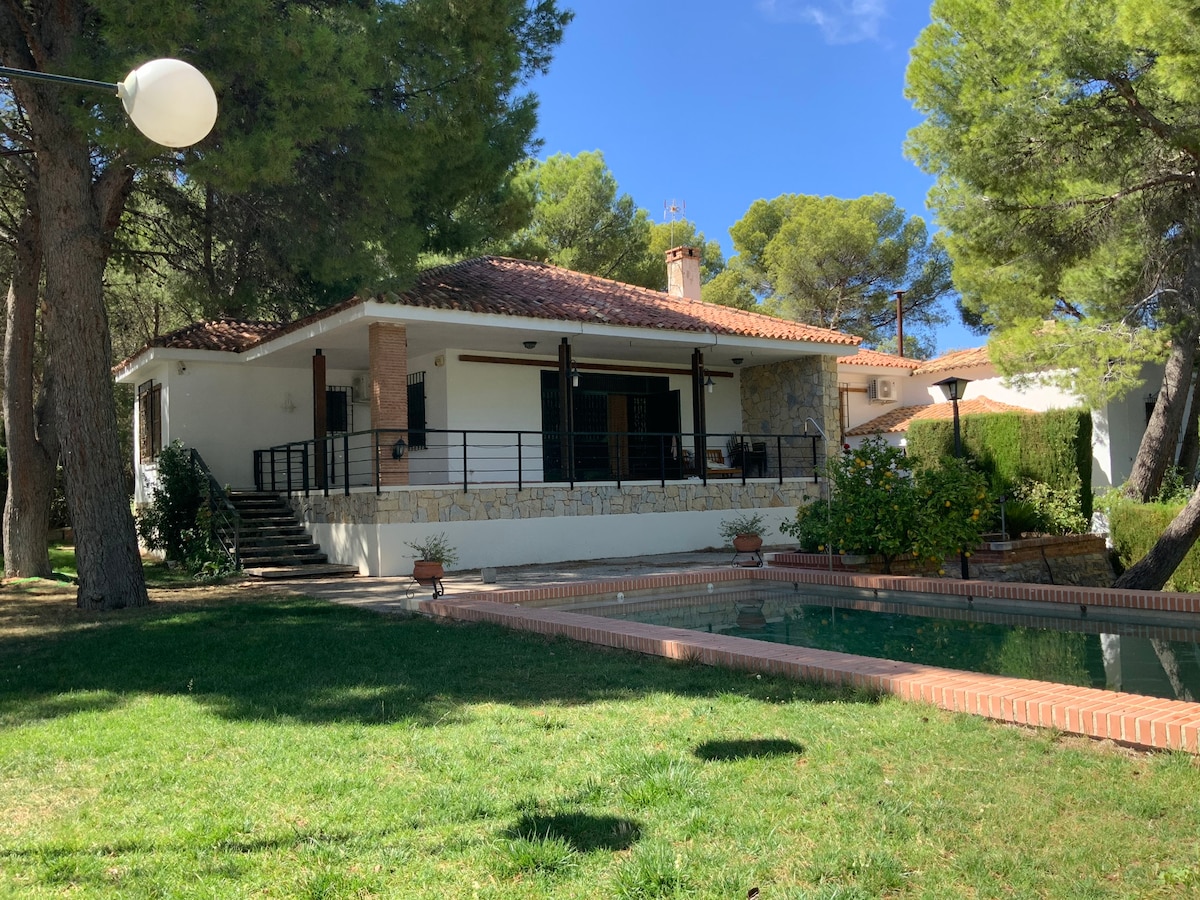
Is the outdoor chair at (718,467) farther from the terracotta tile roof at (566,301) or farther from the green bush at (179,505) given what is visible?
the green bush at (179,505)

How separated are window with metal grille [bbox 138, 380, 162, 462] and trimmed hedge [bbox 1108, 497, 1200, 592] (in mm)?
16515

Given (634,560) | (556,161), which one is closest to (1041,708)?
(634,560)

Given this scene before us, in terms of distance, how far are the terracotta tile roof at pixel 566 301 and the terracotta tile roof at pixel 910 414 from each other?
183 inches

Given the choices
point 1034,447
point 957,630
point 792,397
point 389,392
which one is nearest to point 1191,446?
point 1034,447

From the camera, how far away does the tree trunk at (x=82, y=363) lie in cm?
977

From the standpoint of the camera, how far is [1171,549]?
10.6 m

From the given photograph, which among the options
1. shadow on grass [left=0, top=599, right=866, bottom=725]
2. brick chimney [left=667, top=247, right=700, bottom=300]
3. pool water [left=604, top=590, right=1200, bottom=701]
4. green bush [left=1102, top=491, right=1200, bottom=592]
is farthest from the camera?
brick chimney [left=667, top=247, right=700, bottom=300]

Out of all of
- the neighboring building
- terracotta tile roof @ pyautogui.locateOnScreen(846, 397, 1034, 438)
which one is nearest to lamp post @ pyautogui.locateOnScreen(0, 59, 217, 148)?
the neighboring building

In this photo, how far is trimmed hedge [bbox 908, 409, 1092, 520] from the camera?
51.3ft

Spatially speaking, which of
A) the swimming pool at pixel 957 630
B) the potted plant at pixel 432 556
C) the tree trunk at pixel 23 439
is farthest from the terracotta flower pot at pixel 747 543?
the tree trunk at pixel 23 439

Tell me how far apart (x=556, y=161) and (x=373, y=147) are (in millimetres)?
20077

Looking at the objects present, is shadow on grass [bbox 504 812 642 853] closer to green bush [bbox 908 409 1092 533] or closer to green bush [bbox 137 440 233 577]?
green bush [bbox 137 440 233 577]

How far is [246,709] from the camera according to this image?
532cm

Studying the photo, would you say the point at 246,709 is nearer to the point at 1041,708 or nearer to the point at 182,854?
the point at 182,854
